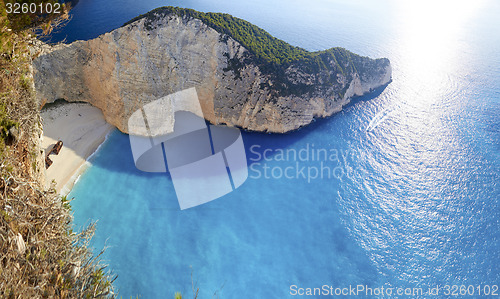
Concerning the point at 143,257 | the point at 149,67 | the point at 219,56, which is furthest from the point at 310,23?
the point at 143,257

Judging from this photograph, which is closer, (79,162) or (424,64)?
(79,162)

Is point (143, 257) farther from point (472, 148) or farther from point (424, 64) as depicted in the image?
point (424, 64)

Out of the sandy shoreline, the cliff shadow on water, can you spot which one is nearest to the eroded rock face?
the cliff shadow on water

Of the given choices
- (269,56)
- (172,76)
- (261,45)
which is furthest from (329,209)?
(172,76)

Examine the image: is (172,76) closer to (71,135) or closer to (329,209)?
(71,135)

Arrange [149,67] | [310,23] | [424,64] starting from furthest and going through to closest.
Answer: [310,23], [424,64], [149,67]

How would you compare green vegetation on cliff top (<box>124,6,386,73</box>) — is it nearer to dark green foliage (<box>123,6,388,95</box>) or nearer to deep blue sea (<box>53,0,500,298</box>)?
dark green foliage (<box>123,6,388,95</box>)
